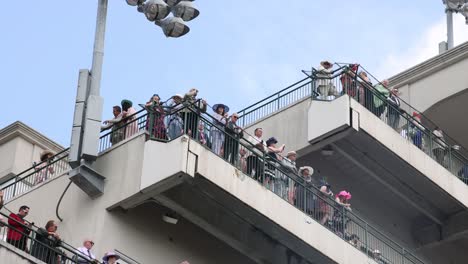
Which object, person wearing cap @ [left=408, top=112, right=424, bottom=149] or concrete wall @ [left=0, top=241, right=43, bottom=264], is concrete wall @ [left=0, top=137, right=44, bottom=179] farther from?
concrete wall @ [left=0, top=241, right=43, bottom=264]

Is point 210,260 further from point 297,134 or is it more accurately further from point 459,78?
point 459,78

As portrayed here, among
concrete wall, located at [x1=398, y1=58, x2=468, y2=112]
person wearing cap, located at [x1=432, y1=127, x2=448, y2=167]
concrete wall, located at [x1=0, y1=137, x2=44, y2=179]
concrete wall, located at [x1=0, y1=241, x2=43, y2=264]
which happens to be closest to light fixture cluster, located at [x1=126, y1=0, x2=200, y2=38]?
concrete wall, located at [x1=0, y1=241, x2=43, y2=264]

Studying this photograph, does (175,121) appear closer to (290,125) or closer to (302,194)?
(302,194)

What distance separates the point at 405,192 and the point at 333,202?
395cm

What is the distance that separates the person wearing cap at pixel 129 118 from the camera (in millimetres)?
30500

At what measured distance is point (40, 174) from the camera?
32719 mm

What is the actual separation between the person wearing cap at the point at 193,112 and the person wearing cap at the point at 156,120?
1.62ft

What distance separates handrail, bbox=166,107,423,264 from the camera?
99.5 feet

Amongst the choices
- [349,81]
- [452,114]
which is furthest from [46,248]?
[452,114]

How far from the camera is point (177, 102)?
29891 mm

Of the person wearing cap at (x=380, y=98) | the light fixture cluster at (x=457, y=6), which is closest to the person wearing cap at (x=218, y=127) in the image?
the person wearing cap at (x=380, y=98)

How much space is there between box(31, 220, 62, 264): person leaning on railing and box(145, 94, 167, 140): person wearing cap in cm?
345

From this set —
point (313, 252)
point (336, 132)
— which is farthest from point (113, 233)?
point (336, 132)

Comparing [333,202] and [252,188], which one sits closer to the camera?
[252,188]
